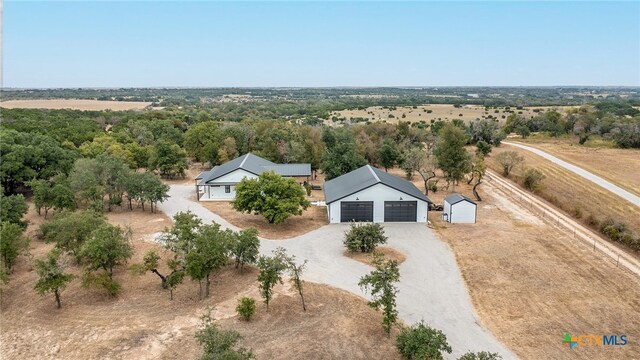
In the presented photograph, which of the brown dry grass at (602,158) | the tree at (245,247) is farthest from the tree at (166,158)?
the brown dry grass at (602,158)

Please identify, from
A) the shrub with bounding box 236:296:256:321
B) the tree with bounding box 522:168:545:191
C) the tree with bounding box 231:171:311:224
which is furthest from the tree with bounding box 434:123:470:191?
the shrub with bounding box 236:296:256:321

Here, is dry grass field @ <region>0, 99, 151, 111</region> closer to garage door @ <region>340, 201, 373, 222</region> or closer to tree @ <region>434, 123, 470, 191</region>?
tree @ <region>434, 123, 470, 191</region>

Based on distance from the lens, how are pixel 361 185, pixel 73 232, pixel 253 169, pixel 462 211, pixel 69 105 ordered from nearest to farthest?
1. pixel 73 232
2. pixel 462 211
3. pixel 361 185
4. pixel 253 169
5. pixel 69 105

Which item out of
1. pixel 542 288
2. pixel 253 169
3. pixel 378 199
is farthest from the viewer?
pixel 253 169

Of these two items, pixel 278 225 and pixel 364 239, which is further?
pixel 278 225

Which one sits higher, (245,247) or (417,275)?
(245,247)

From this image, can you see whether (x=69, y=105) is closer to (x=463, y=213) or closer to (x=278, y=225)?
(x=278, y=225)

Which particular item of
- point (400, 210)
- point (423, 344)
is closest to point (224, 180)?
point (400, 210)

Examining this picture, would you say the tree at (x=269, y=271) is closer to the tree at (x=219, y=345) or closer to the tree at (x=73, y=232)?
the tree at (x=219, y=345)
